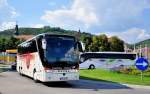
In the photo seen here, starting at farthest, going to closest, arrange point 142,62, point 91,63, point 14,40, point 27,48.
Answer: point 14,40 → point 91,63 → point 27,48 → point 142,62

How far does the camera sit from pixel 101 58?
63.0 meters

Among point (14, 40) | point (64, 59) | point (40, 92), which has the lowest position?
point (40, 92)

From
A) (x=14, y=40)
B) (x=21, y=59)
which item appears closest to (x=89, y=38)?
(x=14, y=40)

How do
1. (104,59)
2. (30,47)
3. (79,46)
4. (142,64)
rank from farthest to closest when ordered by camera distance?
(104,59) < (30,47) < (142,64) < (79,46)

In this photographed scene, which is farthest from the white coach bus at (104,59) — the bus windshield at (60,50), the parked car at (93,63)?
the bus windshield at (60,50)

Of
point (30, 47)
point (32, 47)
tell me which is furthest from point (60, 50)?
point (30, 47)

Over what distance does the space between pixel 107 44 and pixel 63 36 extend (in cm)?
11140

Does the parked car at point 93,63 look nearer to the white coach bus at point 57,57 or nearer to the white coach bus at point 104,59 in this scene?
the white coach bus at point 104,59

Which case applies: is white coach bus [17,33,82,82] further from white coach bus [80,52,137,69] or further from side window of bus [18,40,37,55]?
white coach bus [80,52,137,69]

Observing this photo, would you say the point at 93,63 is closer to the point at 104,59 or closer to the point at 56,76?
the point at 104,59

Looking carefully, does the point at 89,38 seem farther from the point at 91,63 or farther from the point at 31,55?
the point at 31,55

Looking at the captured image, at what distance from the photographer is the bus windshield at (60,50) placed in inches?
949

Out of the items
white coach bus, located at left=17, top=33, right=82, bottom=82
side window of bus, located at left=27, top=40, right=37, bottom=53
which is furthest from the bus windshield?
side window of bus, located at left=27, top=40, right=37, bottom=53

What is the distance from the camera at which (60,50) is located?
2417 centimetres
